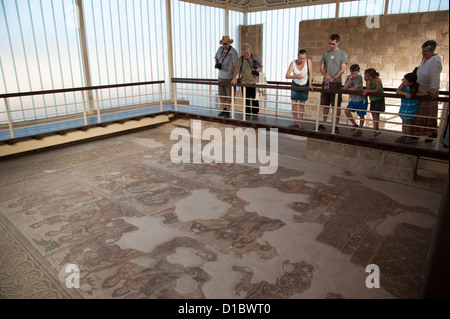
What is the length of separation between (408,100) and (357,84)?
954 millimetres

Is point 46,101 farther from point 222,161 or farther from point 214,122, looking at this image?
point 222,161

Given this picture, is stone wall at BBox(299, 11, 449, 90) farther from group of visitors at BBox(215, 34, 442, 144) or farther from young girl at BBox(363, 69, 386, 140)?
young girl at BBox(363, 69, 386, 140)

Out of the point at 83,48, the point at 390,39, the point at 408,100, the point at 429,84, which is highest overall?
the point at 390,39

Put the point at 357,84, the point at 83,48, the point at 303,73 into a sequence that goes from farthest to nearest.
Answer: the point at 83,48 < the point at 303,73 < the point at 357,84

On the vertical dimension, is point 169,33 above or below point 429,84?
above

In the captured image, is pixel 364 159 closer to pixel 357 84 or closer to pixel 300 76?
pixel 357 84

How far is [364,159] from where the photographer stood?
569cm

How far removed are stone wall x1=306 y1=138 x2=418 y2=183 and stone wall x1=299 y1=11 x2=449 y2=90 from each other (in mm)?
4487

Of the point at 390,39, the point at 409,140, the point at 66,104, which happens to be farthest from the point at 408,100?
the point at 66,104

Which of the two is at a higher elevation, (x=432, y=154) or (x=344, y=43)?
(x=344, y=43)

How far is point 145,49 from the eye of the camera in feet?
31.7

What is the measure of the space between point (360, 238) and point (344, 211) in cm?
67

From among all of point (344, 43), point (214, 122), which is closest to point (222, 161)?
point (214, 122)
